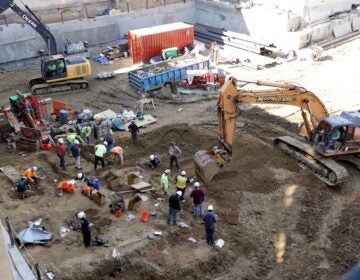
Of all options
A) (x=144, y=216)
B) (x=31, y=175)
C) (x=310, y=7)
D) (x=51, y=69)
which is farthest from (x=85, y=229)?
(x=310, y=7)

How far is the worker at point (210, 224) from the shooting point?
1381 centimetres

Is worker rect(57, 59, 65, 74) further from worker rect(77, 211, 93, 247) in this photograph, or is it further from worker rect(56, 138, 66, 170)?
worker rect(77, 211, 93, 247)

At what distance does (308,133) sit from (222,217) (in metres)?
5.57

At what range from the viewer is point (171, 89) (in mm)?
27391

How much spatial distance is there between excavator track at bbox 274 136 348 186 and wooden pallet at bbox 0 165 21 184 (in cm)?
1038

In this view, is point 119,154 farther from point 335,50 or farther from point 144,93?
point 335,50

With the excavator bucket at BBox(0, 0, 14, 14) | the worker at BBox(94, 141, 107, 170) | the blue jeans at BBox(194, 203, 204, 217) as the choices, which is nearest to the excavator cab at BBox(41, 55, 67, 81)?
the excavator bucket at BBox(0, 0, 14, 14)

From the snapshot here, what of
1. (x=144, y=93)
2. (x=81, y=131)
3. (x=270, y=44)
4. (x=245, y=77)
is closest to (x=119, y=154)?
(x=81, y=131)

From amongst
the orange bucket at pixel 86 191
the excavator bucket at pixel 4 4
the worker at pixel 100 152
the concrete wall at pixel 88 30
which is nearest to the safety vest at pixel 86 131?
the worker at pixel 100 152

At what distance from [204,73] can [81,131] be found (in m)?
9.25

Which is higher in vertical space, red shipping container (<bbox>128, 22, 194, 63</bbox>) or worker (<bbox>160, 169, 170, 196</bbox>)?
red shipping container (<bbox>128, 22, 194, 63</bbox>)

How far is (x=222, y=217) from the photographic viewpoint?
15719 mm

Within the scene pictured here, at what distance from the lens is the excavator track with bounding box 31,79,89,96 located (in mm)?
27867

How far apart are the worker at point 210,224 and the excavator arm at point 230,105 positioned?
3.29 meters
